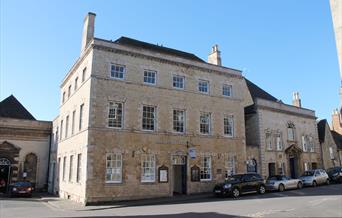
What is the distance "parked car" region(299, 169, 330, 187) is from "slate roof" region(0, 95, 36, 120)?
2966cm

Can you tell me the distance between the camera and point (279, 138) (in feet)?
106

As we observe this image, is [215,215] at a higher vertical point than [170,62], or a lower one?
lower

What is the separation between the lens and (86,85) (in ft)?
71.4

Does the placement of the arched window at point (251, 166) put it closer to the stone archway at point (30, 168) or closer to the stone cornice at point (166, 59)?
the stone cornice at point (166, 59)

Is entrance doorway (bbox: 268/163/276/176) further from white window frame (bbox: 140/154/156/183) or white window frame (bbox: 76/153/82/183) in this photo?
white window frame (bbox: 76/153/82/183)

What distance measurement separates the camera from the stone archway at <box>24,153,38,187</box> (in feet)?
100

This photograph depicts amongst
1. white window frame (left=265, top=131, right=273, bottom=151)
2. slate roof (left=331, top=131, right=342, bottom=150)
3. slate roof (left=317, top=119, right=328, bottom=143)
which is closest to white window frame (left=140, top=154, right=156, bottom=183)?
white window frame (left=265, top=131, right=273, bottom=151)

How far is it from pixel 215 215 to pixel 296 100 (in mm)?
31409

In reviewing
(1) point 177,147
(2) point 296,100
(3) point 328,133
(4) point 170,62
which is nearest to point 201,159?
(1) point 177,147

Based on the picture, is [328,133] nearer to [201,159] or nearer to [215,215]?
[201,159]

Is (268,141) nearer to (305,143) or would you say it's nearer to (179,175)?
(305,143)

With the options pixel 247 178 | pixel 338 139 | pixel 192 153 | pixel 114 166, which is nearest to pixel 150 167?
pixel 114 166

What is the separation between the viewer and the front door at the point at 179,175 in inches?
926

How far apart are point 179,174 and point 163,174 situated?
2.28m
